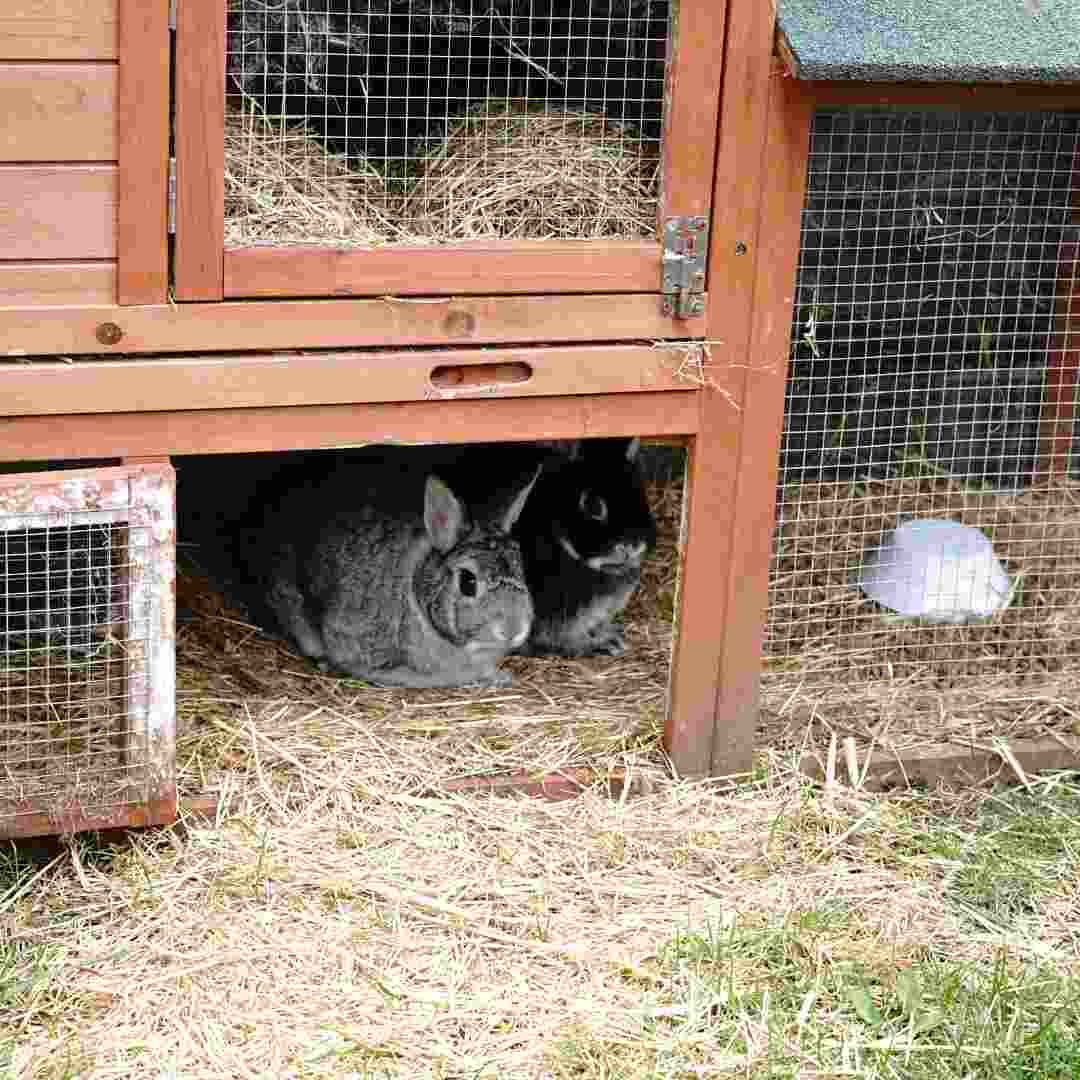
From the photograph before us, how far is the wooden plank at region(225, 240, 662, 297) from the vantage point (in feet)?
13.1

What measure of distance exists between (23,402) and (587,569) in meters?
2.22

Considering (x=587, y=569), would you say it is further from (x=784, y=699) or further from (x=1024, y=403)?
(x=1024, y=403)

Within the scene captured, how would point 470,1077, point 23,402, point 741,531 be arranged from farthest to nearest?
1. point 741,531
2. point 23,402
3. point 470,1077

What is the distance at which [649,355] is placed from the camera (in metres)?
4.39

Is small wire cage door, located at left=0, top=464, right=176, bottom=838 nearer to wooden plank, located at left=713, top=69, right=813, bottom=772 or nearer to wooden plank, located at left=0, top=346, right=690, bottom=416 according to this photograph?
wooden plank, located at left=0, top=346, right=690, bottom=416

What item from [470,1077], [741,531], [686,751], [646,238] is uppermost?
[646,238]

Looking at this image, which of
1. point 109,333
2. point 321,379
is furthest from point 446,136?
point 109,333

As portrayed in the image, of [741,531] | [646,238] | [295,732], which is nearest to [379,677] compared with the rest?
[295,732]

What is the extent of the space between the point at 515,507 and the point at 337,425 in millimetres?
1222

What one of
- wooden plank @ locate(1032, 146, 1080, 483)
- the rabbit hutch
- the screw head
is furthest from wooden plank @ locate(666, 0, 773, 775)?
wooden plank @ locate(1032, 146, 1080, 483)

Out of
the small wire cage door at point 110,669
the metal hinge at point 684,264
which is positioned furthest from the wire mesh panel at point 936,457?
the small wire cage door at point 110,669

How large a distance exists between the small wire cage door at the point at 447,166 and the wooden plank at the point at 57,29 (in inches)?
6.6

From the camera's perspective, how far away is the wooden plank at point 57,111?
373 centimetres

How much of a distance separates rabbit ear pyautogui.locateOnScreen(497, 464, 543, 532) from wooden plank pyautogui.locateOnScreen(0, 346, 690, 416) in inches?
37.7
